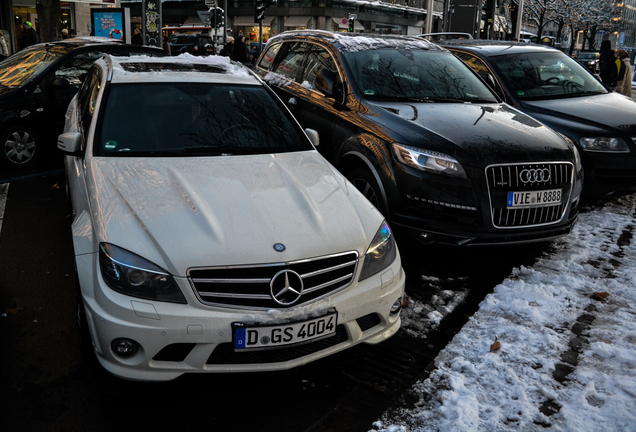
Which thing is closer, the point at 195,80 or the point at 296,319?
the point at 296,319

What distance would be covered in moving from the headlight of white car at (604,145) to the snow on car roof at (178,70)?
382 cm

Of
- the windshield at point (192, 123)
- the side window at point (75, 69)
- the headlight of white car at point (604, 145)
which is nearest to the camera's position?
the windshield at point (192, 123)

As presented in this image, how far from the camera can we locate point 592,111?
6.62 metres

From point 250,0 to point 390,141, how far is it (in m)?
51.0

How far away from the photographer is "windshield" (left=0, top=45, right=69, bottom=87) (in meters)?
7.53

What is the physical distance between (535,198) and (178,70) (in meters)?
2.95

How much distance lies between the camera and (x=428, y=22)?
19.5 metres

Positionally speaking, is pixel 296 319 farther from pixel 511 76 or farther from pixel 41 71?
pixel 41 71

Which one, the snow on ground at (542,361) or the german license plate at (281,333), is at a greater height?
the german license plate at (281,333)

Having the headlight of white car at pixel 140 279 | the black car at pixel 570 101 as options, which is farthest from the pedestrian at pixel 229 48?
the headlight of white car at pixel 140 279

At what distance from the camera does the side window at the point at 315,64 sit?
5.97 meters

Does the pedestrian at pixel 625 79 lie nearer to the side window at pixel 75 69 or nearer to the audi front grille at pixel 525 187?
the audi front grille at pixel 525 187

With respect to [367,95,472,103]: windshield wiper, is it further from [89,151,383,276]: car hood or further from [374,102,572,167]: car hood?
[89,151,383,276]: car hood

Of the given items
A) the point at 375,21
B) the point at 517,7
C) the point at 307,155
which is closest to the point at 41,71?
the point at 307,155
